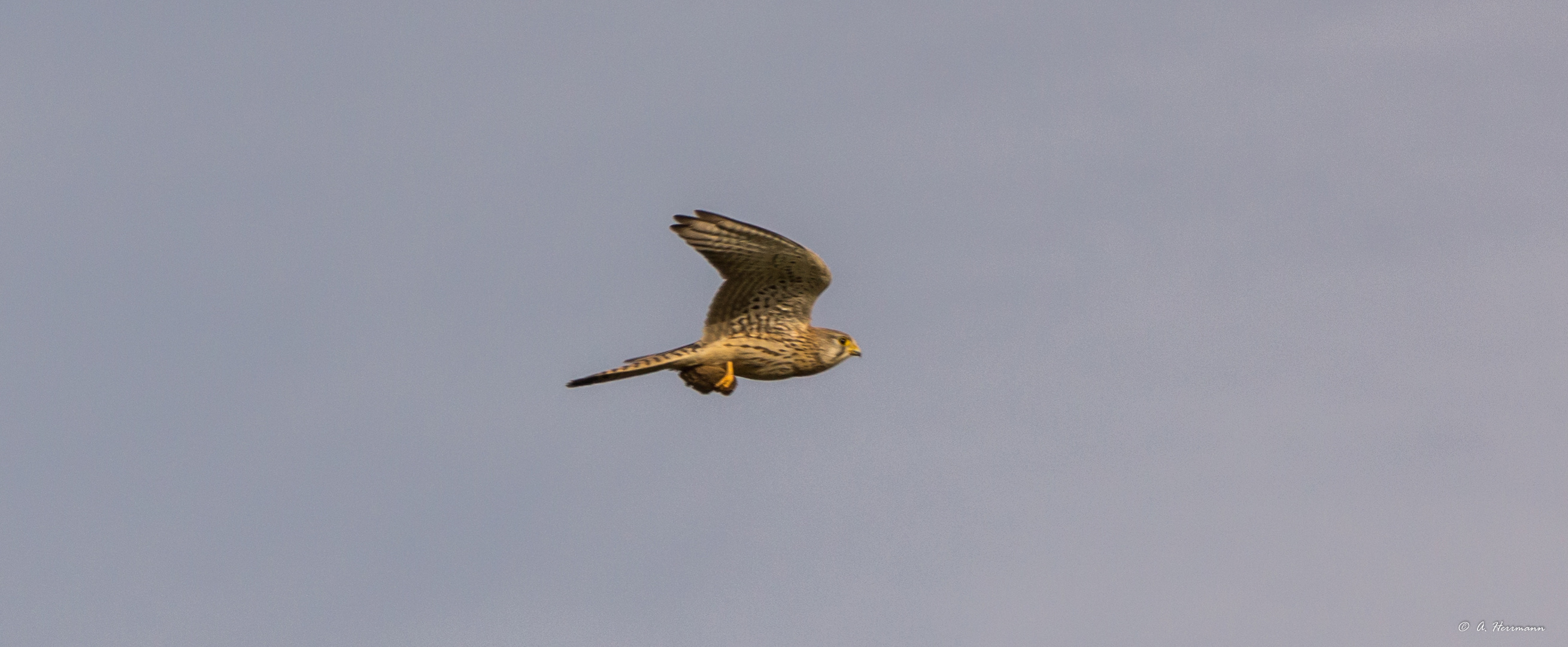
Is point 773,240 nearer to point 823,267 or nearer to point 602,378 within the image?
point 823,267

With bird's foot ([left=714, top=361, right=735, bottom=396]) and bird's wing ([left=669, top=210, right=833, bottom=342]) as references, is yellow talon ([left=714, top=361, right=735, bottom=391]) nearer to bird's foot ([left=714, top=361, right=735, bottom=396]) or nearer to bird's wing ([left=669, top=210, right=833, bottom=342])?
bird's foot ([left=714, top=361, right=735, bottom=396])

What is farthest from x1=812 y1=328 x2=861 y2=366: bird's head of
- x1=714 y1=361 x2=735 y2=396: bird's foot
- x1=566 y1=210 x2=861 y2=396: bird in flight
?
x1=714 y1=361 x2=735 y2=396: bird's foot

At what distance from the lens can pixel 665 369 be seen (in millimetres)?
16375

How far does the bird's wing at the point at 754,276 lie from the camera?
16.0 meters

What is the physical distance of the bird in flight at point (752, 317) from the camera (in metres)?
16.1

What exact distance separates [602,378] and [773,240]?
2112mm

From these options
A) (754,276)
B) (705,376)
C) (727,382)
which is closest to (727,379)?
(727,382)

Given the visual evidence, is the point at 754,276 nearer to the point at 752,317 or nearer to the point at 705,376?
the point at 752,317

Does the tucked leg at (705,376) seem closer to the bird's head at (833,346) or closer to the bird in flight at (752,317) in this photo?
the bird in flight at (752,317)

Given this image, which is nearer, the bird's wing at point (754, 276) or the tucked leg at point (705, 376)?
the bird's wing at point (754, 276)

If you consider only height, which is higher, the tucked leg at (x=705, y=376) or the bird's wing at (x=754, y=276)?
the bird's wing at (x=754, y=276)

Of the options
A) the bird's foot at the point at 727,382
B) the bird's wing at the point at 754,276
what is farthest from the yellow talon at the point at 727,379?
the bird's wing at the point at 754,276

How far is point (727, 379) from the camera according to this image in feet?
54.7

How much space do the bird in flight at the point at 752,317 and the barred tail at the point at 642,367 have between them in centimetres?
1
